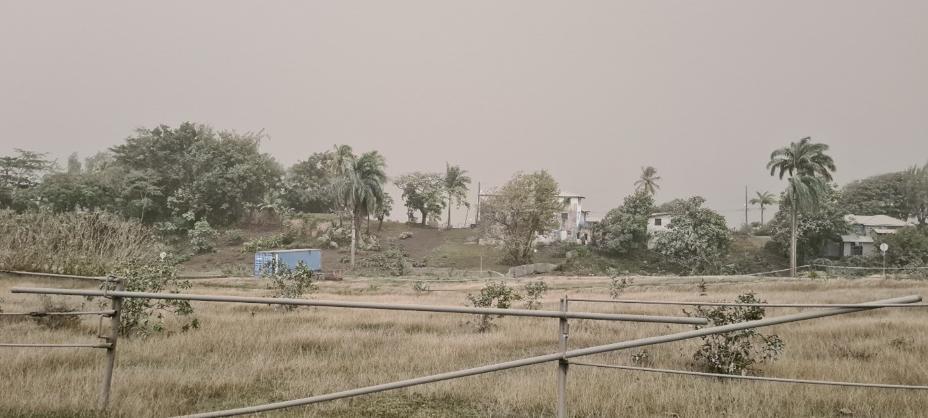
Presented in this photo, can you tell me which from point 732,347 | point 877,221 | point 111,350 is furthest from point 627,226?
point 111,350

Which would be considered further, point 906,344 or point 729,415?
point 906,344

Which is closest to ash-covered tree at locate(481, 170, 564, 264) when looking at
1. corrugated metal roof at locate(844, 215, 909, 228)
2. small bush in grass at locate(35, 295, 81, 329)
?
corrugated metal roof at locate(844, 215, 909, 228)

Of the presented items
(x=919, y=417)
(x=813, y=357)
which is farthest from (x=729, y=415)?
(x=813, y=357)

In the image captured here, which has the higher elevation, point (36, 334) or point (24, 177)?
point (24, 177)

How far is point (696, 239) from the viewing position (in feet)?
173

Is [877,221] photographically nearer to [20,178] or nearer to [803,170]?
[803,170]

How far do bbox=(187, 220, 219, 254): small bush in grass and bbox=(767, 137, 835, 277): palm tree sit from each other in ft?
188

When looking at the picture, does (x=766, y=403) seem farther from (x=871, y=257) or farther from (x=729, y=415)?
(x=871, y=257)

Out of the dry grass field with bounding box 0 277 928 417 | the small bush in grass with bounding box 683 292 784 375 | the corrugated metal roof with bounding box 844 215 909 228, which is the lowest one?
A: the dry grass field with bounding box 0 277 928 417

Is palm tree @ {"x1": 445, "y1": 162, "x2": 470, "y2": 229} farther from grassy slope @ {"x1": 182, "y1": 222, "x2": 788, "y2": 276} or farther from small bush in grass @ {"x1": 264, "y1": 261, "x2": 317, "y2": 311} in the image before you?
small bush in grass @ {"x1": 264, "y1": 261, "x2": 317, "y2": 311}

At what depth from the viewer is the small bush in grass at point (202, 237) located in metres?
58.4

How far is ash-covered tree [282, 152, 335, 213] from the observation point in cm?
7677

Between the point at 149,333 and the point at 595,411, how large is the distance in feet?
26.6

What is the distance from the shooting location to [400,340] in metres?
9.77
